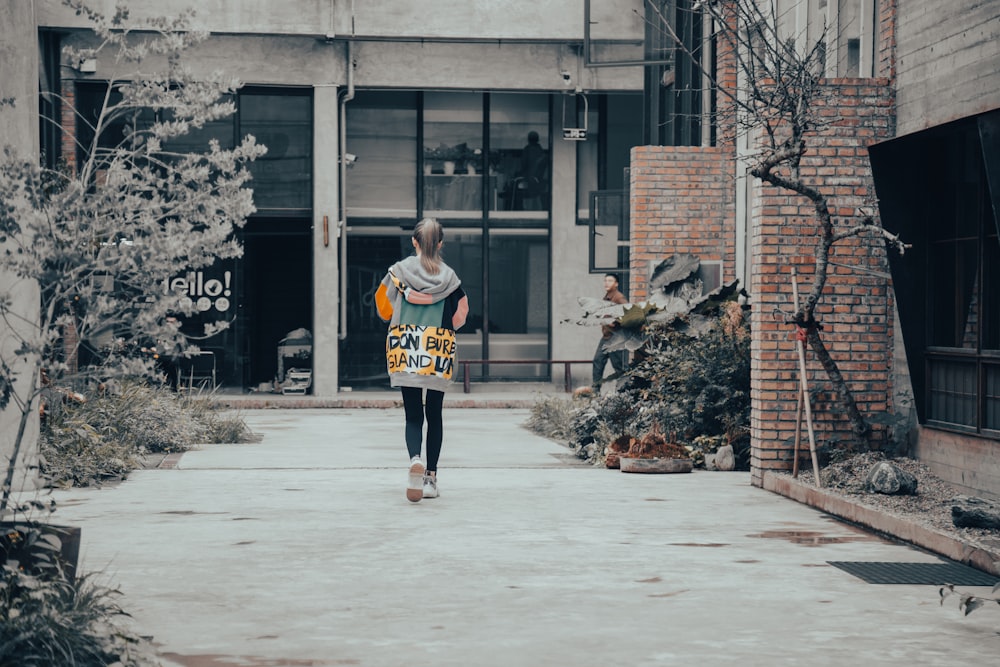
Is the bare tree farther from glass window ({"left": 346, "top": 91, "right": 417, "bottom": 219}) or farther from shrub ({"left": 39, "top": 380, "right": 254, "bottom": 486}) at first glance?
glass window ({"left": 346, "top": 91, "right": 417, "bottom": 219})

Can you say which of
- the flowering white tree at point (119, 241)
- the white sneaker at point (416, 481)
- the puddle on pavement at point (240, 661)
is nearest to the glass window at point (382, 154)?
the white sneaker at point (416, 481)

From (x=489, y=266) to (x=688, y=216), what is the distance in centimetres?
876

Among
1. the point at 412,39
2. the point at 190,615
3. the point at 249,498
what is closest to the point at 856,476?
the point at 249,498

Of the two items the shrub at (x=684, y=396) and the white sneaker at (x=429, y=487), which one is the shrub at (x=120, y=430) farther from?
the shrub at (x=684, y=396)

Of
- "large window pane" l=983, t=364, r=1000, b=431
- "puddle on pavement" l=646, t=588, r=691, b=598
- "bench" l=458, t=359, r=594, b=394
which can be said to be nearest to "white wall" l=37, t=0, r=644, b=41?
"bench" l=458, t=359, r=594, b=394

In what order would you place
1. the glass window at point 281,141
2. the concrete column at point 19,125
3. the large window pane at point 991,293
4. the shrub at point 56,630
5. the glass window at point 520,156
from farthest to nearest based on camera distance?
the glass window at point 520,156 → the glass window at point 281,141 → the large window pane at point 991,293 → the concrete column at point 19,125 → the shrub at point 56,630

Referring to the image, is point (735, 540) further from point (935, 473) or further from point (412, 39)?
point (412, 39)

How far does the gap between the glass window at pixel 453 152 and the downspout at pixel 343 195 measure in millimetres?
1652

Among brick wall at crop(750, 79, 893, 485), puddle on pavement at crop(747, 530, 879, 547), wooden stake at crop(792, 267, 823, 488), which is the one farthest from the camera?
brick wall at crop(750, 79, 893, 485)

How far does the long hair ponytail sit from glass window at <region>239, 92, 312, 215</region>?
15091 millimetres

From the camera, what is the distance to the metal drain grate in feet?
24.3

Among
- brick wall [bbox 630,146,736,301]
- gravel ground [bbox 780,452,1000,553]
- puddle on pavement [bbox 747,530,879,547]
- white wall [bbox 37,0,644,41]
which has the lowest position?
puddle on pavement [bbox 747,530,879,547]

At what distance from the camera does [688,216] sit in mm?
17969

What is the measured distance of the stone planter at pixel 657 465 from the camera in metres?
12.6
